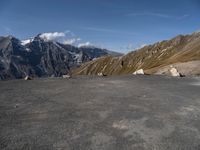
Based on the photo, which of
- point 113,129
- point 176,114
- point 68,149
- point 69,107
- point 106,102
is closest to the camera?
point 68,149

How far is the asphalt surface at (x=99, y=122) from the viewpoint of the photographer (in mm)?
10500

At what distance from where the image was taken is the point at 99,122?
43.1ft

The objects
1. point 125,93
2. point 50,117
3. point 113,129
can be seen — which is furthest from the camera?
point 125,93

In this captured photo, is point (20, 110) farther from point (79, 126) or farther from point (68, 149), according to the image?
point (68, 149)

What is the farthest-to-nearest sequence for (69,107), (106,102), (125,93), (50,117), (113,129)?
(125,93)
(106,102)
(69,107)
(50,117)
(113,129)

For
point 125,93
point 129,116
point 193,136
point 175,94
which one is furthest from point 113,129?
point 175,94

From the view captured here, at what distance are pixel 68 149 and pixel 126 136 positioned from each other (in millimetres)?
2822

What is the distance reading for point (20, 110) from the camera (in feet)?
50.5

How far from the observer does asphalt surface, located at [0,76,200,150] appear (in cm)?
1050

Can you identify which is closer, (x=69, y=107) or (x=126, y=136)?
(x=126, y=136)

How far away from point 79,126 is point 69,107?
3.90m

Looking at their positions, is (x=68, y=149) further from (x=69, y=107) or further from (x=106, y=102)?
(x=106, y=102)

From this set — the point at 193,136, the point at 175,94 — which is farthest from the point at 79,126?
the point at 175,94

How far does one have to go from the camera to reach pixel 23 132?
38.1 ft
